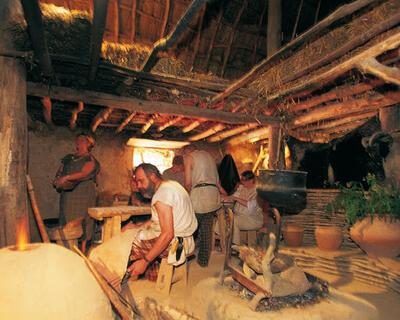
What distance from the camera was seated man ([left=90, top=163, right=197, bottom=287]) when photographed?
361 centimetres

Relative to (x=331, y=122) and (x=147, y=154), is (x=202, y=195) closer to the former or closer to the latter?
(x=331, y=122)

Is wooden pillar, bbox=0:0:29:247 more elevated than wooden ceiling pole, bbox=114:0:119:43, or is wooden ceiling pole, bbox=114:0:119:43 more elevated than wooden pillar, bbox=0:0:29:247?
wooden ceiling pole, bbox=114:0:119:43

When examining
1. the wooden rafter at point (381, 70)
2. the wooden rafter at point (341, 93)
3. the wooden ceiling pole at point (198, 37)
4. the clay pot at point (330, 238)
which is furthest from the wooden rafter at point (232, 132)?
the wooden rafter at point (381, 70)

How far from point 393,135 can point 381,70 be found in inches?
134

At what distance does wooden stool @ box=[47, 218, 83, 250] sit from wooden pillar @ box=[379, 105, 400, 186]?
5.53 metres

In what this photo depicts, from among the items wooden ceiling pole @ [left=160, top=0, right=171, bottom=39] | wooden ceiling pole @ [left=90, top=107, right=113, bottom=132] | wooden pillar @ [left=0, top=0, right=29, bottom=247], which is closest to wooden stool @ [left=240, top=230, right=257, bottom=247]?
wooden ceiling pole @ [left=90, top=107, right=113, bottom=132]

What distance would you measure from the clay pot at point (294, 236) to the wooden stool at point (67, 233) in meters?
3.99

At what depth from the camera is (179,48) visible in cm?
923

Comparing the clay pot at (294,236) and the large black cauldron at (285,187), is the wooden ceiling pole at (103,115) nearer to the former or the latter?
the large black cauldron at (285,187)

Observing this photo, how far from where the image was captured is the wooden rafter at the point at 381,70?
2329mm

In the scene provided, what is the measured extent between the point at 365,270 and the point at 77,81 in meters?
5.43

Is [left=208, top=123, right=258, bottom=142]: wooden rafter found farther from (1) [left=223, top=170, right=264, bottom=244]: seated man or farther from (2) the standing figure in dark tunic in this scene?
(2) the standing figure in dark tunic

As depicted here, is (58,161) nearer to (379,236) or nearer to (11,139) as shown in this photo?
(11,139)

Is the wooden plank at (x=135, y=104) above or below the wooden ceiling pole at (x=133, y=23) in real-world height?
below
